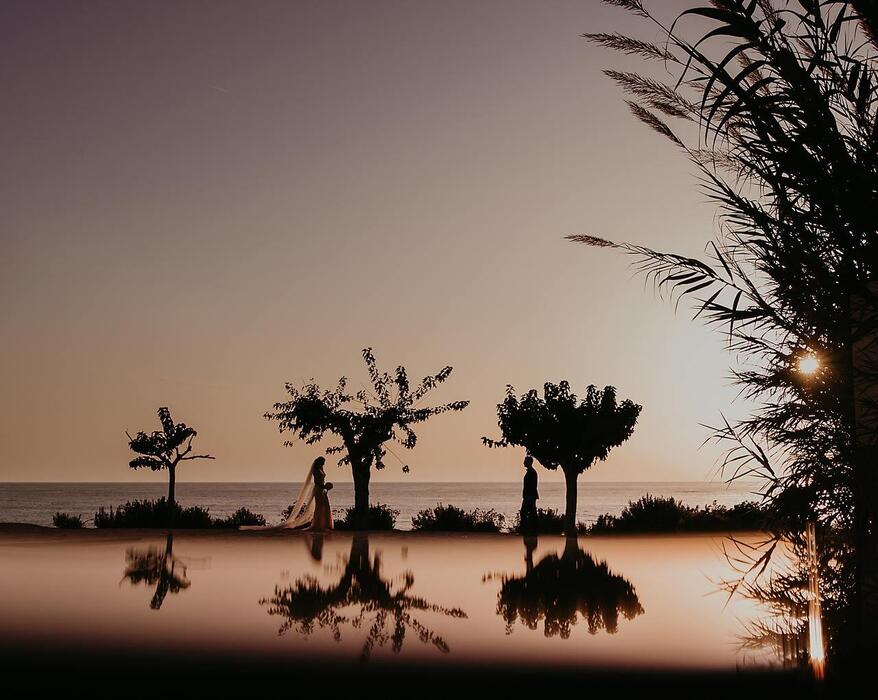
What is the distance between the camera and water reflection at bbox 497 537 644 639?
836 cm

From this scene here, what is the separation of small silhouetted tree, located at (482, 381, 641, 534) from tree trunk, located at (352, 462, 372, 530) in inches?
172

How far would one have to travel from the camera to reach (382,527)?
1060 inches

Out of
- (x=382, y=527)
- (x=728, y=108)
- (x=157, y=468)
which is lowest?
(x=382, y=527)

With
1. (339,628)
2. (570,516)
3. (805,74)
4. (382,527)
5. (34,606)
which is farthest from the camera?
(382,527)

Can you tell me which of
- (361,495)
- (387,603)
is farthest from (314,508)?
(387,603)

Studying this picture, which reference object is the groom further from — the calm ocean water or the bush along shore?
the calm ocean water

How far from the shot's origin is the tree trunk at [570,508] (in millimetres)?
23489

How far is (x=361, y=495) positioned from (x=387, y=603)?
15587mm

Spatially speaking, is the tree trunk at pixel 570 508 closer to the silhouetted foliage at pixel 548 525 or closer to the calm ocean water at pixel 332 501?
the silhouetted foliage at pixel 548 525

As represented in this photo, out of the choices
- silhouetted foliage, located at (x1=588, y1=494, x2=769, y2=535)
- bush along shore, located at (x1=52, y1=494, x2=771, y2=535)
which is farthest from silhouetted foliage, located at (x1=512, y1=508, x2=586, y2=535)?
silhouetted foliage, located at (x1=588, y1=494, x2=769, y2=535)

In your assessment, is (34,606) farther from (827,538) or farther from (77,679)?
(827,538)

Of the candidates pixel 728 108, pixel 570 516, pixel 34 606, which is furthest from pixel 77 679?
pixel 570 516

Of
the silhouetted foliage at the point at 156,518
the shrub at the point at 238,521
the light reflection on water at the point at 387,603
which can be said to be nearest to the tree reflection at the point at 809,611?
the light reflection on water at the point at 387,603

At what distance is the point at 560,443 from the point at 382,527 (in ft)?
20.6
